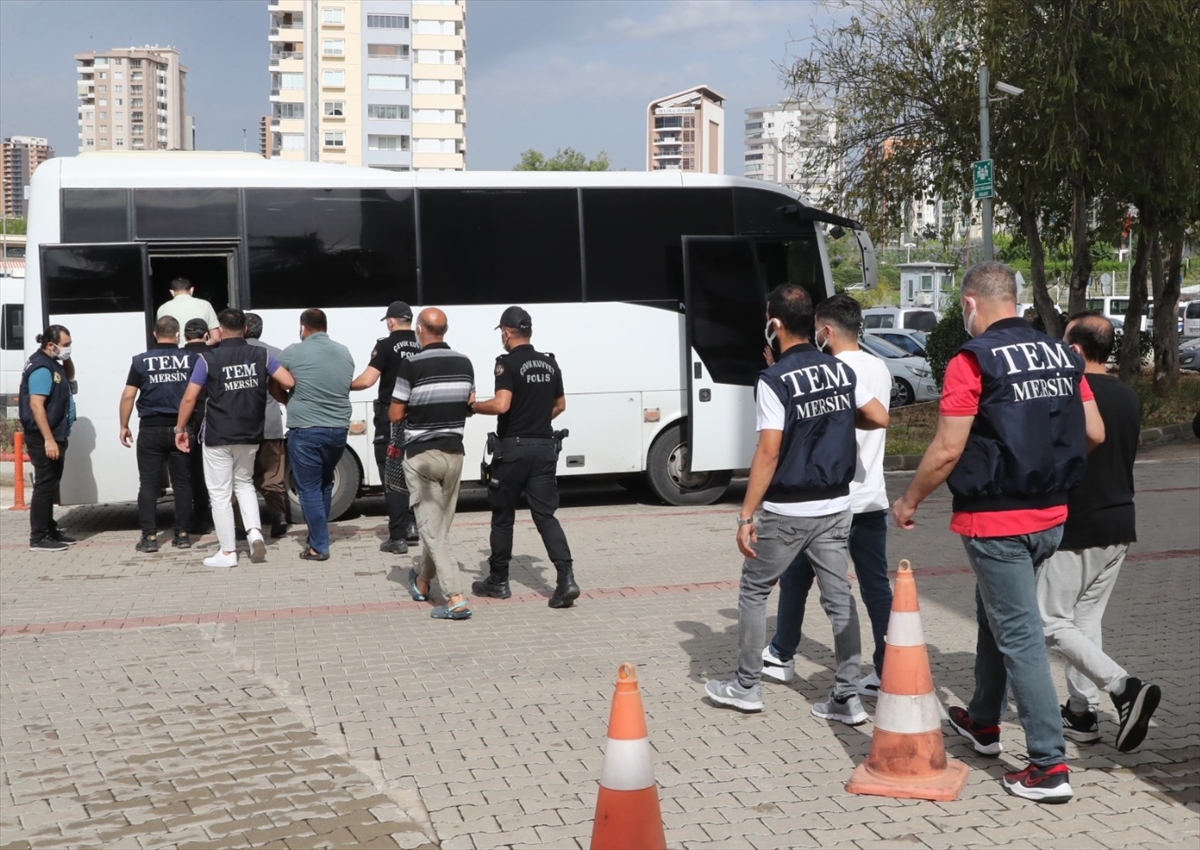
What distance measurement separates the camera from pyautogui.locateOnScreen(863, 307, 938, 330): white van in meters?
38.4

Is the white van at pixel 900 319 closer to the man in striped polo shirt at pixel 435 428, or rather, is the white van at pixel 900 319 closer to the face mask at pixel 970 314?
the man in striped polo shirt at pixel 435 428

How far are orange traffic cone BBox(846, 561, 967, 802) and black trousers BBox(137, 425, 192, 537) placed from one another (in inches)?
298

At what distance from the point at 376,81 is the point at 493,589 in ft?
372

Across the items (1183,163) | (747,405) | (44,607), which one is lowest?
(44,607)

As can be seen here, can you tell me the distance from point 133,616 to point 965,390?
6.00m

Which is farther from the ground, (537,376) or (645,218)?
(645,218)

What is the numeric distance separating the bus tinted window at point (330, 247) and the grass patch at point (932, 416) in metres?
7.69

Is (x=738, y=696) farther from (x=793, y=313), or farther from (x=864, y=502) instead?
(x=793, y=313)

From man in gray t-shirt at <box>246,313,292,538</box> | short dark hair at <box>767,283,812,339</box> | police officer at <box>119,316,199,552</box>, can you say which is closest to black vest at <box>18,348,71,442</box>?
police officer at <box>119,316,199,552</box>

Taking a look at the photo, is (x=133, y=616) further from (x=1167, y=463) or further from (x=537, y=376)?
(x=1167, y=463)

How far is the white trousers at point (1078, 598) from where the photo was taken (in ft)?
18.1

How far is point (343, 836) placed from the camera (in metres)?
4.86

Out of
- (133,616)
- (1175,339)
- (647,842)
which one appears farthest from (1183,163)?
(647,842)

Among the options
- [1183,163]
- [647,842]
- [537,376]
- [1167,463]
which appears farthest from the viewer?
[1183,163]
